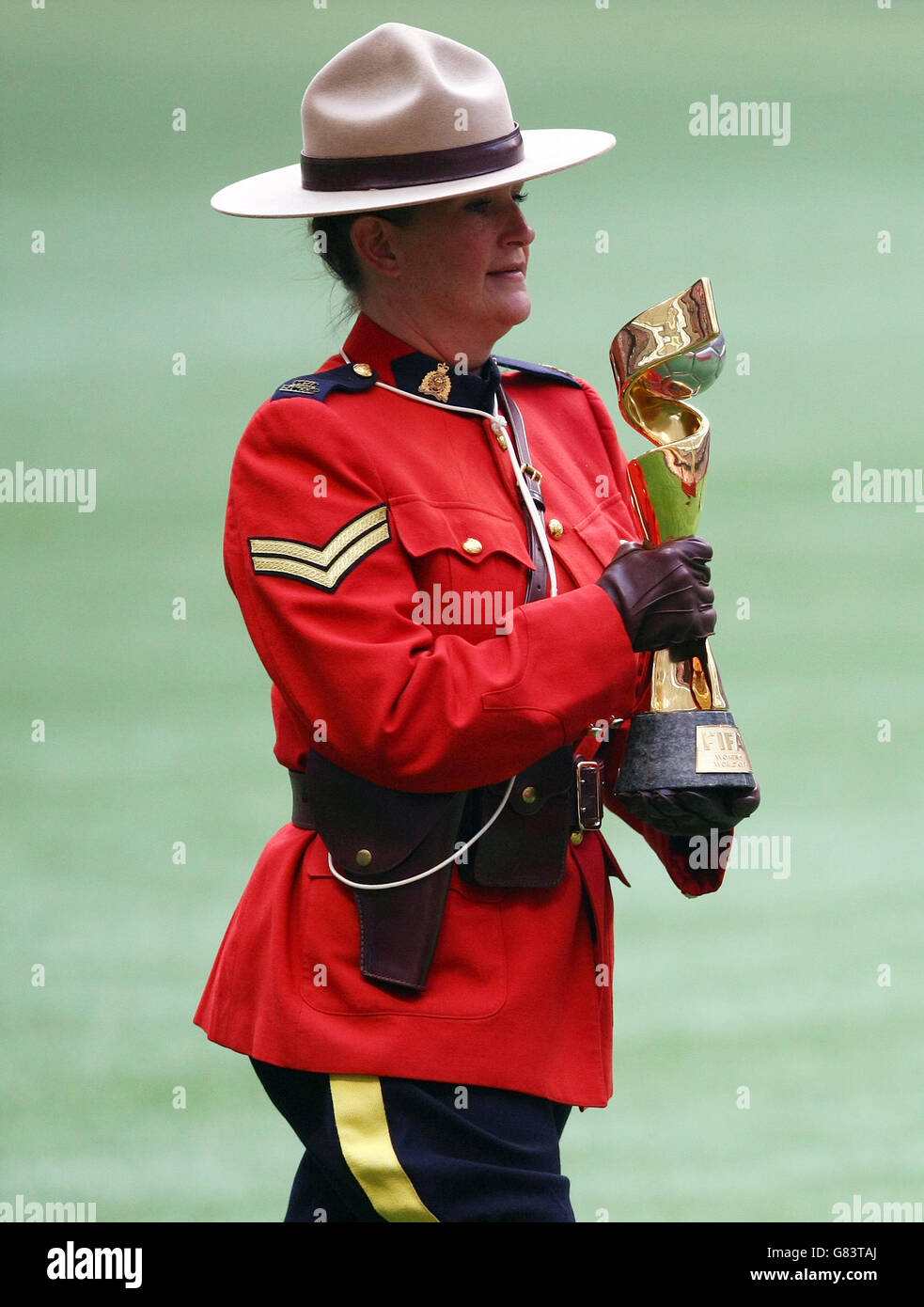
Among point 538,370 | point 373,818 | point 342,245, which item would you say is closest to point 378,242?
point 342,245

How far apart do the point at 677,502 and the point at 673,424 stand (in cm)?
16

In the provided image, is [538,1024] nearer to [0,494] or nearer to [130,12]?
[0,494]

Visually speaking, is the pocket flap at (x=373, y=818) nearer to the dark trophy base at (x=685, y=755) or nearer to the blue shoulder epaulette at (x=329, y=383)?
the dark trophy base at (x=685, y=755)

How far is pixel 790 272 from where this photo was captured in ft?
22.5

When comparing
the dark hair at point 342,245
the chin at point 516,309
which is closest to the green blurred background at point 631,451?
the dark hair at point 342,245

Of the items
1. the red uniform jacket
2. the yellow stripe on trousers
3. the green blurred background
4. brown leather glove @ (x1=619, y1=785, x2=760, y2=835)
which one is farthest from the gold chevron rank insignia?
the green blurred background

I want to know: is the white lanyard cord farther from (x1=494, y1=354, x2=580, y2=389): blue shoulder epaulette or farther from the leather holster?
(x1=494, y1=354, x2=580, y2=389): blue shoulder epaulette

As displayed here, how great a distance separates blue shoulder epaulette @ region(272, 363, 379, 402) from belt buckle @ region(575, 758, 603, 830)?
0.43 metres

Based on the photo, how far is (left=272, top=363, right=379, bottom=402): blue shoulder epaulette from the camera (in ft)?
6.66

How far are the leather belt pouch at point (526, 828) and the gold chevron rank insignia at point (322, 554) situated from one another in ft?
0.85

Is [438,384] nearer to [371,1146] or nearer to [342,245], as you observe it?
[342,245]

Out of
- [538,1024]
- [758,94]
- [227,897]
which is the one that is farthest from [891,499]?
[538,1024]

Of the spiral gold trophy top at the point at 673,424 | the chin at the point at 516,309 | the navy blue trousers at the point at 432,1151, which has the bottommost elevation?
the navy blue trousers at the point at 432,1151

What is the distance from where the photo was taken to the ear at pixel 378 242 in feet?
6.82
